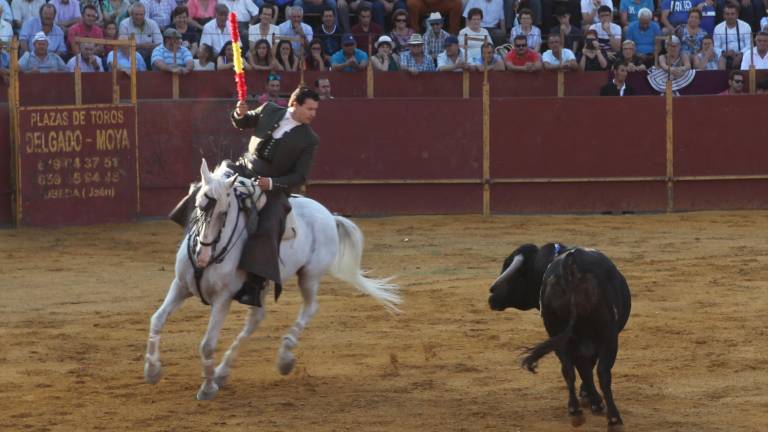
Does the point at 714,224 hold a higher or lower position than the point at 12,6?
lower

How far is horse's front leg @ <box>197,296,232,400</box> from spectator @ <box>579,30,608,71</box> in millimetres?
10204

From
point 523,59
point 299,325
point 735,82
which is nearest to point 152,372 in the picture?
point 299,325

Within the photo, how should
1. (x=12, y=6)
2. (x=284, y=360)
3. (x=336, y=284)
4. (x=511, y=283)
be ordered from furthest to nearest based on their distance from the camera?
1. (x=12, y=6)
2. (x=336, y=284)
3. (x=284, y=360)
4. (x=511, y=283)

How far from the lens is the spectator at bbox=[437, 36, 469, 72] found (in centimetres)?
1694

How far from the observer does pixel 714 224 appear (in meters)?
16.1

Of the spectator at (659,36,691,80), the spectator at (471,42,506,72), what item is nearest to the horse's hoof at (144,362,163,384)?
the spectator at (471,42,506,72)

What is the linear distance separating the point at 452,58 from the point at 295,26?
6.46 feet

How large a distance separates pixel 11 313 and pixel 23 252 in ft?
10.9

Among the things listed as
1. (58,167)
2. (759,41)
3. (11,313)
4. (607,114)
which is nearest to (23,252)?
(58,167)

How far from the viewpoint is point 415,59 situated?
674 inches

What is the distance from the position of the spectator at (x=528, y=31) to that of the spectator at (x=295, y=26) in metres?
2.55

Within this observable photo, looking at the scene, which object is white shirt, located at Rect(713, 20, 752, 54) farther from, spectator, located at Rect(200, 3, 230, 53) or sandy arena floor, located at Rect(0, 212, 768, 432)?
spectator, located at Rect(200, 3, 230, 53)

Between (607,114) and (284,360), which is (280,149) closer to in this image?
(284,360)

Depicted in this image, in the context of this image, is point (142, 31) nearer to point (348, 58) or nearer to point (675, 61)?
point (348, 58)
